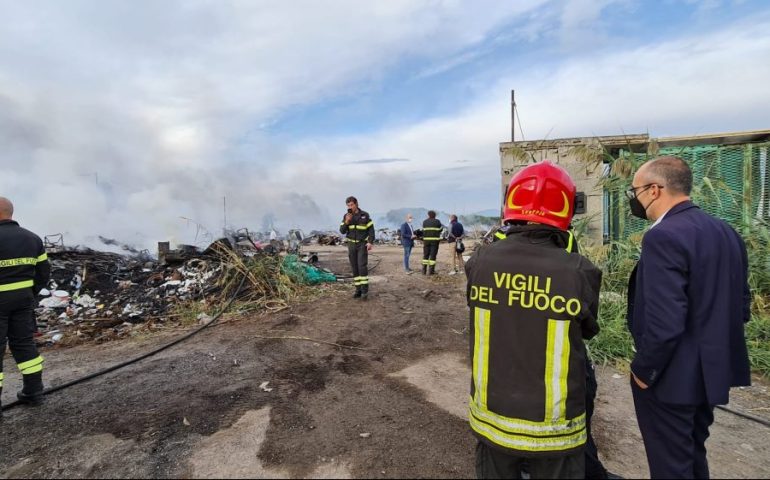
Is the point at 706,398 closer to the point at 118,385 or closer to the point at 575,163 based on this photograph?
the point at 118,385

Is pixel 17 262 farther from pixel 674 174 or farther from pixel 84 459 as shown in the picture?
pixel 674 174

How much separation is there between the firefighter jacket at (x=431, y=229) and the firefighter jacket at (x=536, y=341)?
331 inches

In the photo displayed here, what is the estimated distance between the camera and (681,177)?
1.87 metres

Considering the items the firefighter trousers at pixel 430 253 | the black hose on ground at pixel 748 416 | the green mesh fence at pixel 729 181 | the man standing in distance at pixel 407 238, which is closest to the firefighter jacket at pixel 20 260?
the black hose on ground at pixel 748 416

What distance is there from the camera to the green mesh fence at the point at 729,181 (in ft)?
18.6

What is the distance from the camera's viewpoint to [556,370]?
1506 mm

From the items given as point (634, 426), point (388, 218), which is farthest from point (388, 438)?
point (388, 218)

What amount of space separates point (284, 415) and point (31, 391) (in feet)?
8.12

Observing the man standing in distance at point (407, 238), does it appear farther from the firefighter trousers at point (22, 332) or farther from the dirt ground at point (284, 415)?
the firefighter trousers at point (22, 332)

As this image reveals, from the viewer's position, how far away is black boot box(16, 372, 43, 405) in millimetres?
3693

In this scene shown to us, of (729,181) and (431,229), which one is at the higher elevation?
(729,181)

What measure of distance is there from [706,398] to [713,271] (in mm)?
531

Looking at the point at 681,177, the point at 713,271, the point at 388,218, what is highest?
the point at 681,177

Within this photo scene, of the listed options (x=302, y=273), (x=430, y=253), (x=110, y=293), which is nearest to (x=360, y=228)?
(x=302, y=273)
